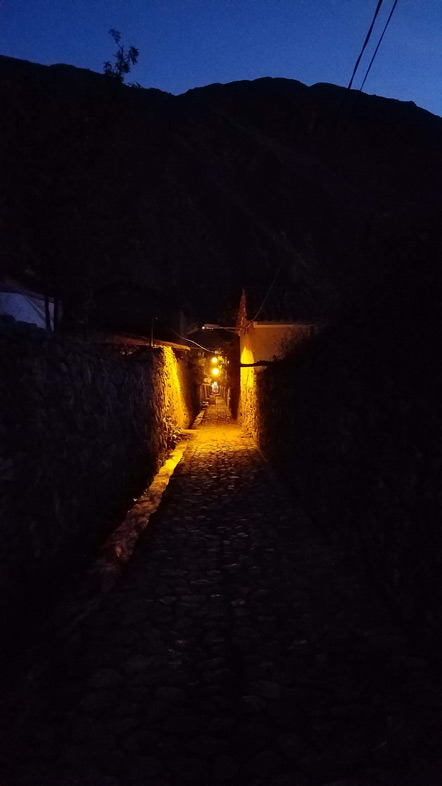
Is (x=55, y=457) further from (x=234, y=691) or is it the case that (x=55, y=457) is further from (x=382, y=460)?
(x=382, y=460)

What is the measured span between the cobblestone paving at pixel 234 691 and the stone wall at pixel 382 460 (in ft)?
1.39

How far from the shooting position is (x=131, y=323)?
81.7 ft

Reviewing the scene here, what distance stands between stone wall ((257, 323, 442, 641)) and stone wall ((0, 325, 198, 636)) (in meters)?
3.22

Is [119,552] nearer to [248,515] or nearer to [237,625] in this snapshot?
[237,625]

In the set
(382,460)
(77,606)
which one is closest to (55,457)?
(77,606)

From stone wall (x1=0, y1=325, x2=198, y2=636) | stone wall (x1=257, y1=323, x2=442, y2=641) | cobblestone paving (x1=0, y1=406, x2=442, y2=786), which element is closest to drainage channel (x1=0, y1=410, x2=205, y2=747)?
cobblestone paving (x1=0, y1=406, x2=442, y2=786)

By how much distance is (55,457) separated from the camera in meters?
4.66

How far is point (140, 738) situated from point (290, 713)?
38.6 inches

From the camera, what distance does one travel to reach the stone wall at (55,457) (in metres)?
3.76

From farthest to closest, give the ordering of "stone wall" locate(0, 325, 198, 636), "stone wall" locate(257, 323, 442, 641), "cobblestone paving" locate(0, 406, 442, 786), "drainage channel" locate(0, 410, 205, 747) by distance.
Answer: "stone wall" locate(0, 325, 198, 636) < "stone wall" locate(257, 323, 442, 641) < "drainage channel" locate(0, 410, 205, 747) < "cobblestone paving" locate(0, 406, 442, 786)

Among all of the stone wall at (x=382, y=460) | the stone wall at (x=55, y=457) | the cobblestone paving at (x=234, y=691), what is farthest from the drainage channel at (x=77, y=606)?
the stone wall at (x=382, y=460)

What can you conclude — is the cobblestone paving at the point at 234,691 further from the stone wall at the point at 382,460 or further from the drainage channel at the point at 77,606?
the stone wall at the point at 382,460

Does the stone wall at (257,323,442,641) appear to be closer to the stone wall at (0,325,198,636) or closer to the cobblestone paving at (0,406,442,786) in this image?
the cobblestone paving at (0,406,442,786)

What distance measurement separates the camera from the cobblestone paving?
2406 mm
